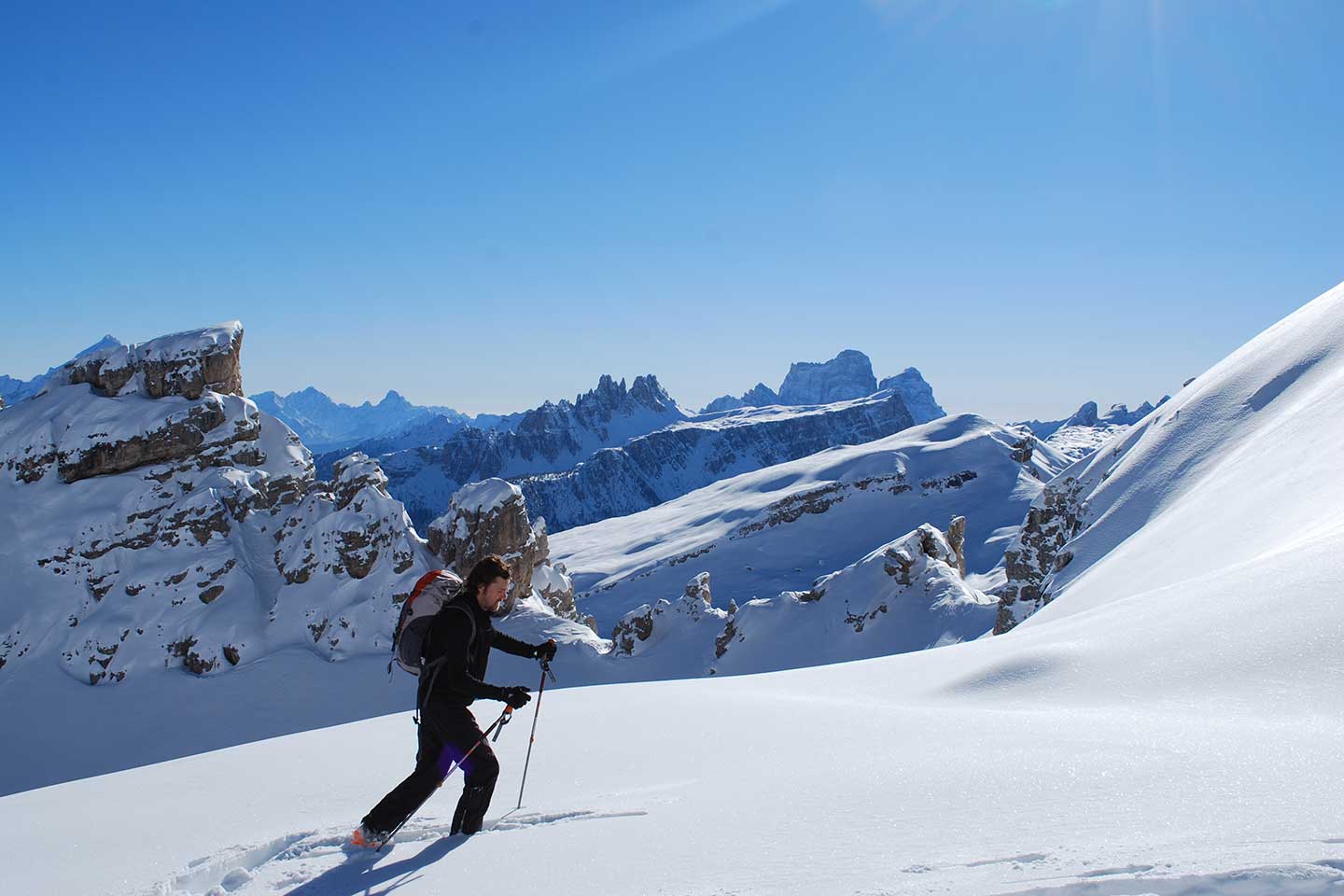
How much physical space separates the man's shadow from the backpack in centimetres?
115

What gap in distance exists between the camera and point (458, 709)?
5270 millimetres

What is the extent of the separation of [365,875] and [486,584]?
72.9 inches

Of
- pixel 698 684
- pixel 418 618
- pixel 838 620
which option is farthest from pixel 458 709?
pixel 838 620

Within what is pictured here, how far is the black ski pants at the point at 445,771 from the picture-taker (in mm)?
4938

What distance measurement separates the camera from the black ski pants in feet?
16.2

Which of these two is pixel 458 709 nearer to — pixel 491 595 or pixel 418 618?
pixel 418 618

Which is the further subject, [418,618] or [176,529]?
[176,529]

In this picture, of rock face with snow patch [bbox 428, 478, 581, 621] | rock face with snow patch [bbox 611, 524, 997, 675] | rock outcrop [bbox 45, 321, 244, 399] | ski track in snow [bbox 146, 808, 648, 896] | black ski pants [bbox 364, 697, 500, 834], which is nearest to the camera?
ski track in snow [bbox 146, 808, 648, 896]

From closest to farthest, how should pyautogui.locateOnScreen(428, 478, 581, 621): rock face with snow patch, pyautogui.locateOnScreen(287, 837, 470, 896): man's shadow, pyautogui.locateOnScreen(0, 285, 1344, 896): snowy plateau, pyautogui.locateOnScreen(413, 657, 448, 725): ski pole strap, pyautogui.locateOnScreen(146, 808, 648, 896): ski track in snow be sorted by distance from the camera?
pyautogui.locateOnScreen(0, 285, 1344, 896): snowy plateau, pyautogui.locateOnScreen(287, 837, 470, 896): man's shadow, pyautogui.locateOnScreen(146, 808, 648, 896): ski track in snow, pyautogui.locateOnScreen(413, 657, 448, 725): ski pole strap, pyautogui.locateOnScreen(428, 478, 581, 621): rock face with snow patch

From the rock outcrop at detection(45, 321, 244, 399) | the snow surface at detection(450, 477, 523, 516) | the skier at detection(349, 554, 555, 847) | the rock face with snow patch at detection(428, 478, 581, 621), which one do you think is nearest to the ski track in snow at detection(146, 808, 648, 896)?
the skier at detection(349, 554, 555, 847)

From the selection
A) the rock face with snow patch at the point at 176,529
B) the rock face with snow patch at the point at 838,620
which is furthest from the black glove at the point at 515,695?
the rock face with snow patch at the point at 838,620

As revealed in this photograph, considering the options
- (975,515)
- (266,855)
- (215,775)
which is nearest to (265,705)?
(215,775)

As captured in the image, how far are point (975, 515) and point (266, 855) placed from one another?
7067 centimetres

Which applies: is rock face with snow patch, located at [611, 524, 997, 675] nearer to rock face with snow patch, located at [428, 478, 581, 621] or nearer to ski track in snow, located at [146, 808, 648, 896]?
rock face with snow patch, located at [428, 478, 581, 621]
